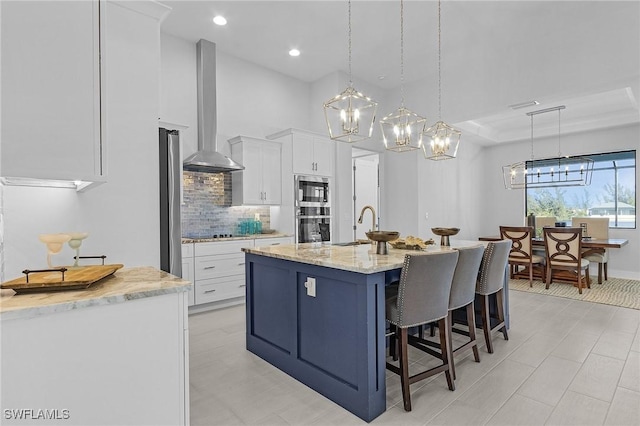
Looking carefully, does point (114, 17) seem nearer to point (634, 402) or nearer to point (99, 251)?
point (99, 251)

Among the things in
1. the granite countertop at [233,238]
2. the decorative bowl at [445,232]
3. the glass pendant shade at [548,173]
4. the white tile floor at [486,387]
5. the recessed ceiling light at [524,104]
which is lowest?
the white tile floor at [486,387]

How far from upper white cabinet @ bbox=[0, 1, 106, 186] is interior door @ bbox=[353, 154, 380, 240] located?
20.8 ft

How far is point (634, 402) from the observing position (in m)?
2.18

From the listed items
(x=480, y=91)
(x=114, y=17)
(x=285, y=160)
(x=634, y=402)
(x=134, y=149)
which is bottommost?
(x=634, y=402)

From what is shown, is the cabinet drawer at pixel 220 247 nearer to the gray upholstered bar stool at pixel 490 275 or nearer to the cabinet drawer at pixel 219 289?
the cabinet drawer at pixel 219 289

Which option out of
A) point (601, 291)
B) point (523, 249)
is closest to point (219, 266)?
point (523, 249)

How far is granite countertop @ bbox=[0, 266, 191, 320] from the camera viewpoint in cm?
121

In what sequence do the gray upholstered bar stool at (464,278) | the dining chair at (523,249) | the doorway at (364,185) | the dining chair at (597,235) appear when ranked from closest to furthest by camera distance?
the gray upholstered bar stool at (464,278) < the dining chair at (523,249) < the dining chair at (597,235) < the doorway at (364,185)

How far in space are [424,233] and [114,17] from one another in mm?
5429

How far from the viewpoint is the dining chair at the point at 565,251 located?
5.24 m

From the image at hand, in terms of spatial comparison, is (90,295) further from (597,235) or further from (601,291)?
(597,235)

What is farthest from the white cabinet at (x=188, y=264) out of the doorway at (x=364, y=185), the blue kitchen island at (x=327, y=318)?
the doorway at (x=364, y=185)

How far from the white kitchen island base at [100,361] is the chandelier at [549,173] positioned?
6831mm

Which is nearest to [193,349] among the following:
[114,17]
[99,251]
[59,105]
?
[99,251]
